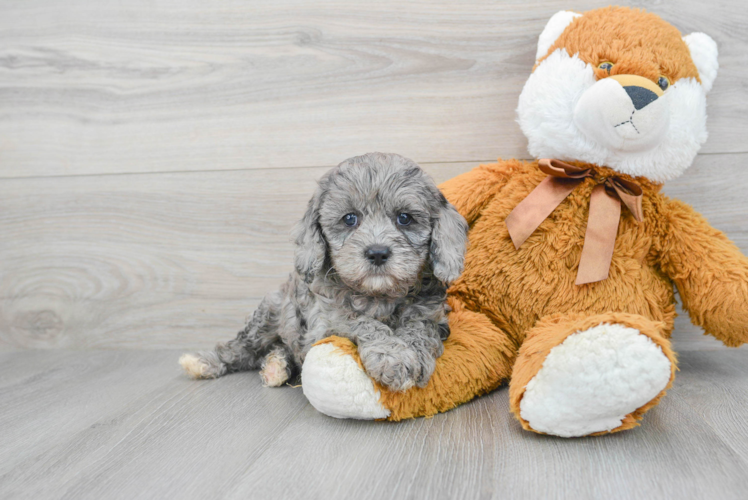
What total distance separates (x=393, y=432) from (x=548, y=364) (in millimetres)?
439

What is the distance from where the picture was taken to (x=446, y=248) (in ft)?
5.07

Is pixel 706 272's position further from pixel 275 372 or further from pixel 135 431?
pixel 135 431

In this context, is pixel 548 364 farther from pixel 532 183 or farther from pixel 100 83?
pixel 100 83

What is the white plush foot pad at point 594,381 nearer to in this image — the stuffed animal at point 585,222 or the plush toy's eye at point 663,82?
the stuffed animal at point 585,222

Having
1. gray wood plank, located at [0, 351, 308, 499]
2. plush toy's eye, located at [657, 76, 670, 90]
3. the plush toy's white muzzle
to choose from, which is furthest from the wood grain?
plush toy's eye, located at [657, 76, 670, 90]

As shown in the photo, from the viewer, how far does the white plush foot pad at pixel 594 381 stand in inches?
49.4

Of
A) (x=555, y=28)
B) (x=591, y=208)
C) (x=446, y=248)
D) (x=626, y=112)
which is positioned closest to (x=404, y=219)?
(x=446, y=248)

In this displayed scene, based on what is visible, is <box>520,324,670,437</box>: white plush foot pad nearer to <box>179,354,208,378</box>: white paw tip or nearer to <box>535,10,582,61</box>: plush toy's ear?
<box>535,10,582,61</box>: plush toy's ear

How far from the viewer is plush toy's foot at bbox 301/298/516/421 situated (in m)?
1.44

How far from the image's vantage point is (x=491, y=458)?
1278mm

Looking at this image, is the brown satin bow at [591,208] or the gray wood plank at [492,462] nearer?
the gray wood plank at [492,462]

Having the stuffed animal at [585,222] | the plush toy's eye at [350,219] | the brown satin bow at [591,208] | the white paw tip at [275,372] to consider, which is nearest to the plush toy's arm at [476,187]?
the stuffed animal at [585,222]

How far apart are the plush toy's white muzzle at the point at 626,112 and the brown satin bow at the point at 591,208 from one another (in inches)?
5.2

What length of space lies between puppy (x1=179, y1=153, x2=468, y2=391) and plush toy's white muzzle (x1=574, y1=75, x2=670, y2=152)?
0.51 meters
